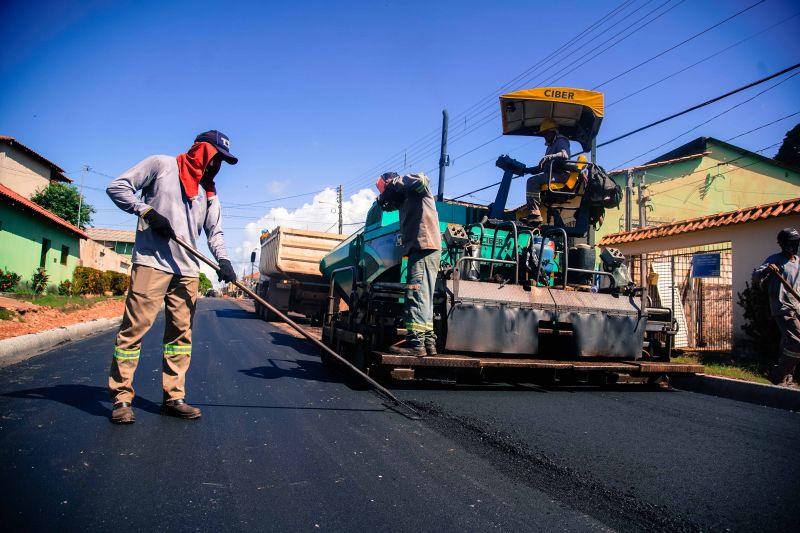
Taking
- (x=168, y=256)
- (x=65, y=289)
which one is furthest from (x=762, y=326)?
(x=65, y=289)

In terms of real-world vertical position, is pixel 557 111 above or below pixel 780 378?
above

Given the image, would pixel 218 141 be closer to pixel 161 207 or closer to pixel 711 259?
pixel 161 207

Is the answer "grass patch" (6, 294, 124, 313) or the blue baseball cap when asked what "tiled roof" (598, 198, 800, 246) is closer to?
the blue baseball cap

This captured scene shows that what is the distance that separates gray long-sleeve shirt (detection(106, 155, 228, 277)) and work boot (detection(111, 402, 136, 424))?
3.08 feet

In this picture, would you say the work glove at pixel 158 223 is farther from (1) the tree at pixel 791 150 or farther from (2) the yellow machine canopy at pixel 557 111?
(1) the tree at pixel 791 150

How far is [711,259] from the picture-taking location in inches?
409

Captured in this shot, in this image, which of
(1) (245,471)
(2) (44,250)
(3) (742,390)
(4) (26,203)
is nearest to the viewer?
(1) (245,471)

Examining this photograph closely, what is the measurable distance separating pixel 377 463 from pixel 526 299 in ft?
9.13

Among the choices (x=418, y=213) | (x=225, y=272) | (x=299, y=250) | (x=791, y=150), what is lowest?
(x=225, y=272)

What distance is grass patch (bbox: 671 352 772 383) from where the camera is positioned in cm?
641

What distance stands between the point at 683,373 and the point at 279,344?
248 inches

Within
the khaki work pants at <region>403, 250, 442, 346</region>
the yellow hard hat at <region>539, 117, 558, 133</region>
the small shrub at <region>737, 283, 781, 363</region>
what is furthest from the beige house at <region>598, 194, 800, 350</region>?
the khaki work pants at <region>403, 250, 442, 346</region>

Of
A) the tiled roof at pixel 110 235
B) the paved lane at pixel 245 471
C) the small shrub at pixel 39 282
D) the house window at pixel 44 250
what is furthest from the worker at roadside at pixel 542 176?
the tiled roof at pixel 110 235

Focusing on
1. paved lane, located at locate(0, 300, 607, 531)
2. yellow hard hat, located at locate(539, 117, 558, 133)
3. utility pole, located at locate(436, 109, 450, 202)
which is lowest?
paved lane, located at locate(0, 300, 607, 531)
